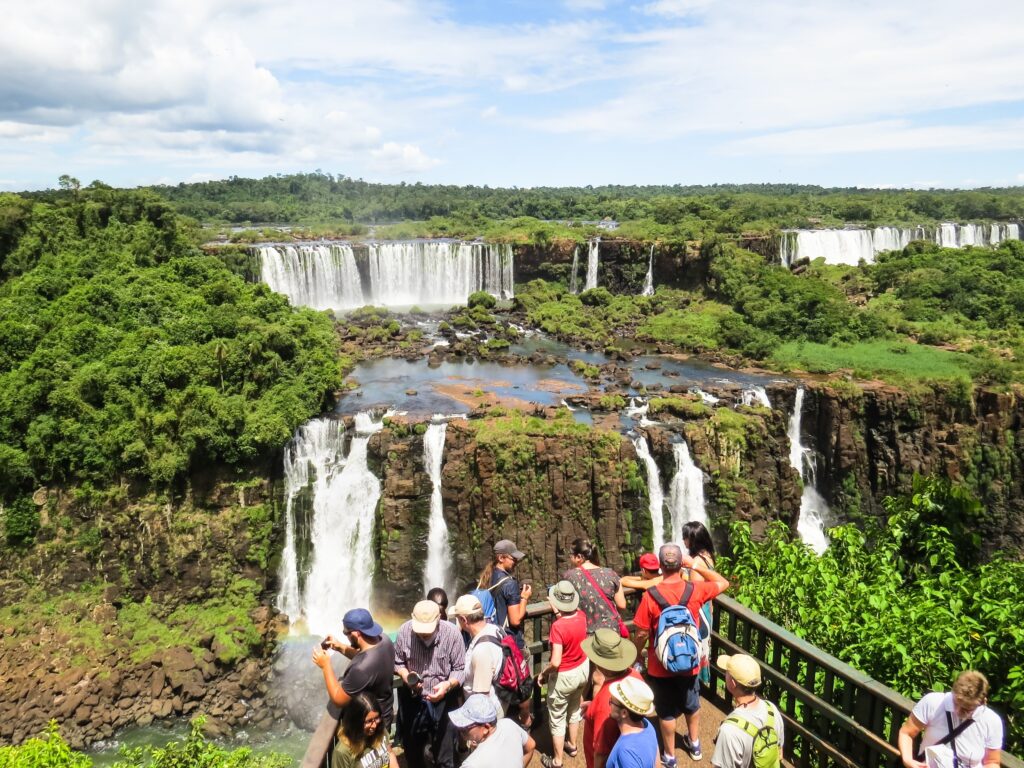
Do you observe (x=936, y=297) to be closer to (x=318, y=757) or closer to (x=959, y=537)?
(x=959, y=537)

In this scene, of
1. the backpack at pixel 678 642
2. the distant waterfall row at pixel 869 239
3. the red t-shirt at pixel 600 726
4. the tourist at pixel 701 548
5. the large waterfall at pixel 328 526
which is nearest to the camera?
the red t-shirt at pixel 600 726

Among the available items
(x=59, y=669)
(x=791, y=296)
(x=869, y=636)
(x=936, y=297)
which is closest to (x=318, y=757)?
(x=869, y=636)

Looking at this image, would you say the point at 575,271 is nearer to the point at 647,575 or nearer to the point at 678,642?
the point at 647,575

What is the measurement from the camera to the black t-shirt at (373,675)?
201 inches

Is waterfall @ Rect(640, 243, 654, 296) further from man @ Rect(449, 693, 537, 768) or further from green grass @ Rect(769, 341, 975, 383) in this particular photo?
man @ Rect(449, 693, 537, 768)

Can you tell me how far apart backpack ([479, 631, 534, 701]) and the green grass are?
2406 cm

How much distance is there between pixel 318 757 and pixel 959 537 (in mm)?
7250

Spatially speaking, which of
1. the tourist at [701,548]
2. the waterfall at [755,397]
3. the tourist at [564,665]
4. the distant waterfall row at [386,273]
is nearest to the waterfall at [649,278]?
the distant waterfall row at [386,273]

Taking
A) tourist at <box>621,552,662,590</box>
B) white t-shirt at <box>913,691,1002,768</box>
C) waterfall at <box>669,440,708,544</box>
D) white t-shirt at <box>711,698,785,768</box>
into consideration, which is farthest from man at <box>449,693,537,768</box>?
waterfall at <box>669,440,708,544</box>

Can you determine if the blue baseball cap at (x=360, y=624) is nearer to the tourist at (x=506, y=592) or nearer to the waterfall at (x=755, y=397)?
the tourist at (x=506, y=592)

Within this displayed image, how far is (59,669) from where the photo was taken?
16641 mm

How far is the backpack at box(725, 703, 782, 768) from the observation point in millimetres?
4566

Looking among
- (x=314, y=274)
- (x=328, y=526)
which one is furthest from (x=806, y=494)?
(x=314, y=274)

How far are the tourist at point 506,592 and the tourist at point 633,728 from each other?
5.91ft
